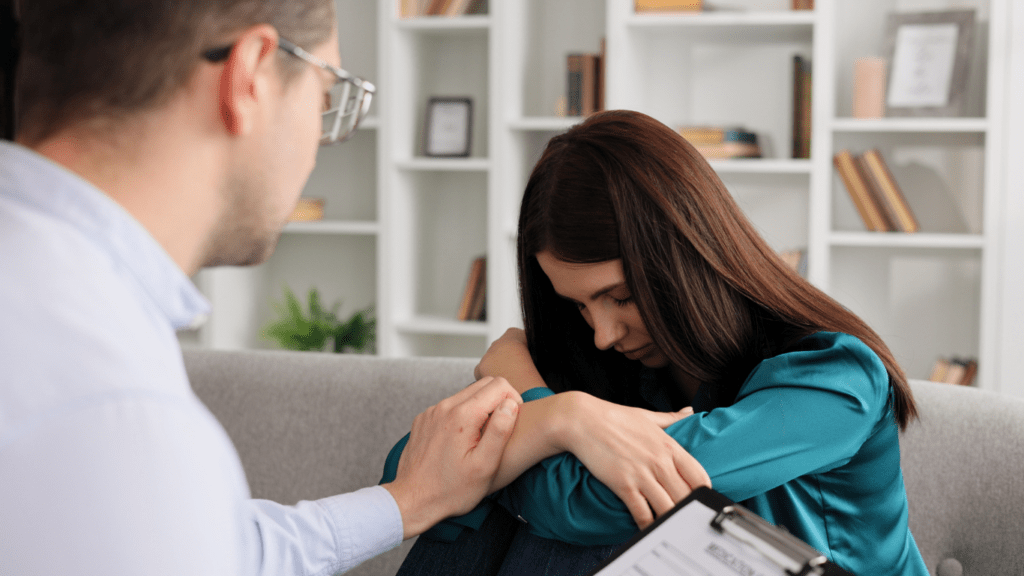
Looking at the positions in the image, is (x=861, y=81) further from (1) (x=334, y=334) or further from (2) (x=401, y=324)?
(1) (x=334, y=334)

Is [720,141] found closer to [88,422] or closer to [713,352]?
[713,352]

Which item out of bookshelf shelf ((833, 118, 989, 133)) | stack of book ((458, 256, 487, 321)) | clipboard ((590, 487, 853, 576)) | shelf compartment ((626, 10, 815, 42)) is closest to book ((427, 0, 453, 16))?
shelf compartment ((626, 10, 815, 42))

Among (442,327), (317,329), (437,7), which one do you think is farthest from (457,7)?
(317,329)

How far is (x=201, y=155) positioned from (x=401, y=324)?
245cm

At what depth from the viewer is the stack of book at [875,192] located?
265 cm

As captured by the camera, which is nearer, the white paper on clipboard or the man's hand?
the white paper on clipboard

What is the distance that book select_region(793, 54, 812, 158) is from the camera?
8.82 ft

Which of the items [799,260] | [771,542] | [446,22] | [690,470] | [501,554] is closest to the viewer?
[771,542]

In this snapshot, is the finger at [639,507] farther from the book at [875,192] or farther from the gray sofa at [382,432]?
the book at [875,192]

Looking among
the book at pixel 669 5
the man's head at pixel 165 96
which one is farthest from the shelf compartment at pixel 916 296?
the man's head at pixel 165 96

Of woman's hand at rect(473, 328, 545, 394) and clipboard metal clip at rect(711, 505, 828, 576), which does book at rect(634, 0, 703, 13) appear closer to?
woman's hand at rect(473, 328, 545, 394)

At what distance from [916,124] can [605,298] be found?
1931 mm

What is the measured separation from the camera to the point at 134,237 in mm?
516

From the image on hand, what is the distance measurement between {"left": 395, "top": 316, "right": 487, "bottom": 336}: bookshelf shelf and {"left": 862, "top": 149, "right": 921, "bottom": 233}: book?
1.45 metres
